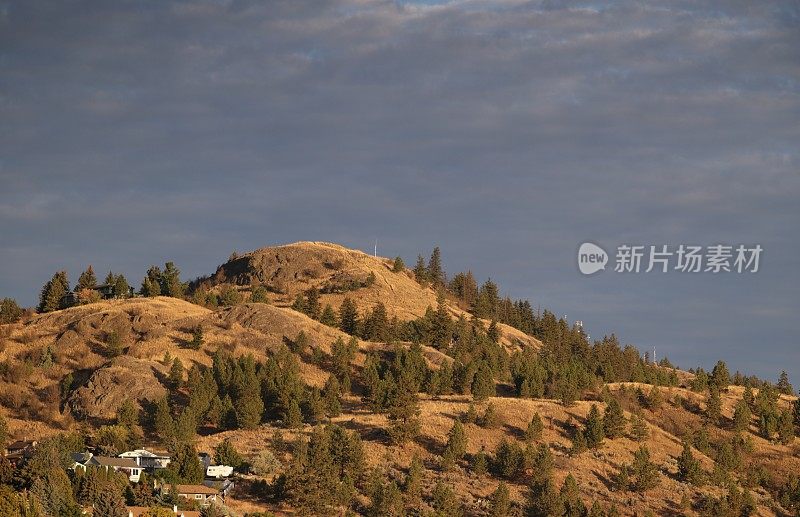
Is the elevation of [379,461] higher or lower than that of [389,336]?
lower

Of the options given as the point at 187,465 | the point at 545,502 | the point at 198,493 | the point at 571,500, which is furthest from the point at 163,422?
the point at 571,500

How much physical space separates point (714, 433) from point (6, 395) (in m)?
92.2

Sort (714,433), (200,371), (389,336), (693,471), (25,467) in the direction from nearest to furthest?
(25,467) → (693,471) → (714,433) → (200,371) → (389,336)

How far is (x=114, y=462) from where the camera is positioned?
397ft

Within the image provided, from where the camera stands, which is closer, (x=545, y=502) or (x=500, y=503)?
(x=500, y=503)

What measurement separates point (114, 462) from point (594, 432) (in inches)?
2128

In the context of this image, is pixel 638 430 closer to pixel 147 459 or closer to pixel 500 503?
pixel 500 503

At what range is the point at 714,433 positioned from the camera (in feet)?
496

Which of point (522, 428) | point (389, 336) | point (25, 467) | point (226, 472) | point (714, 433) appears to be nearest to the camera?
point (25, 467)

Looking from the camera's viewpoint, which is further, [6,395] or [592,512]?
[6,395]

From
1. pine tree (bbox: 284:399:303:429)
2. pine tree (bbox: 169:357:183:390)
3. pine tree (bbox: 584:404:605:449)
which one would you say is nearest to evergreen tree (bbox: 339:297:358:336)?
pine tree (bbox: 169:357:183:390)

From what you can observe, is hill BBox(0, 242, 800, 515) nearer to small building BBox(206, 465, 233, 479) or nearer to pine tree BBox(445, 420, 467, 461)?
pine tree BBox(445, 420, 467, 461)

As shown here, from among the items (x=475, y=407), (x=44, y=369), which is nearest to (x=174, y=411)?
(x=44, y=369)

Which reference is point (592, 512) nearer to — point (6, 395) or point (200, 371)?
point (200, 371)
